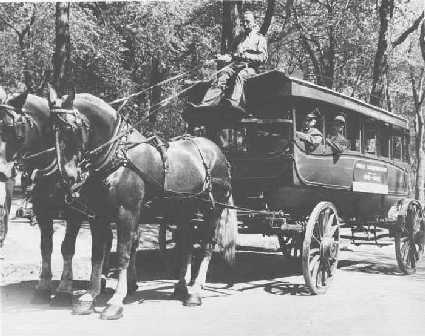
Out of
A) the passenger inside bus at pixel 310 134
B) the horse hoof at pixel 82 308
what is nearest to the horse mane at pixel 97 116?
the horse hoof at pixel 82 308

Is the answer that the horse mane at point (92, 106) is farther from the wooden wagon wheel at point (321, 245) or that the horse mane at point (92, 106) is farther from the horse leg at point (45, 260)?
the wooden wagon wheel at point (321, 245)

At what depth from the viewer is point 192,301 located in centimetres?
685

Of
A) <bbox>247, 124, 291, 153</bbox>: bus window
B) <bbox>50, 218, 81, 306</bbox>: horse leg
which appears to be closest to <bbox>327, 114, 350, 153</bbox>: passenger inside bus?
<bbox>247, 124, 291, 153</bbox>: bus window

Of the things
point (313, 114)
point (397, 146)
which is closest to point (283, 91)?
point (313, 114)

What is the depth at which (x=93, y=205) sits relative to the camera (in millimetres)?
6230

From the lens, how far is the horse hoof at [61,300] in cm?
654

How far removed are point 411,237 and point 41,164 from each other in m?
6.94

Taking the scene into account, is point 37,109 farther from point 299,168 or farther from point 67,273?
point 299,168

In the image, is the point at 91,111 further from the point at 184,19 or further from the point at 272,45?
the point at 272,45

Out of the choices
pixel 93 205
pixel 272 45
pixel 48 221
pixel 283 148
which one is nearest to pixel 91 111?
pixel 93 205

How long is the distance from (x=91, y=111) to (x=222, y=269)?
506 cm

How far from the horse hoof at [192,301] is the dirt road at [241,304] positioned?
0.30 ft

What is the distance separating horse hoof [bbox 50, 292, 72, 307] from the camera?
6.54 m

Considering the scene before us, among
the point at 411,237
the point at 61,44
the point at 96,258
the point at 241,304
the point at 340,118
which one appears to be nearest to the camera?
the point at 96,258
